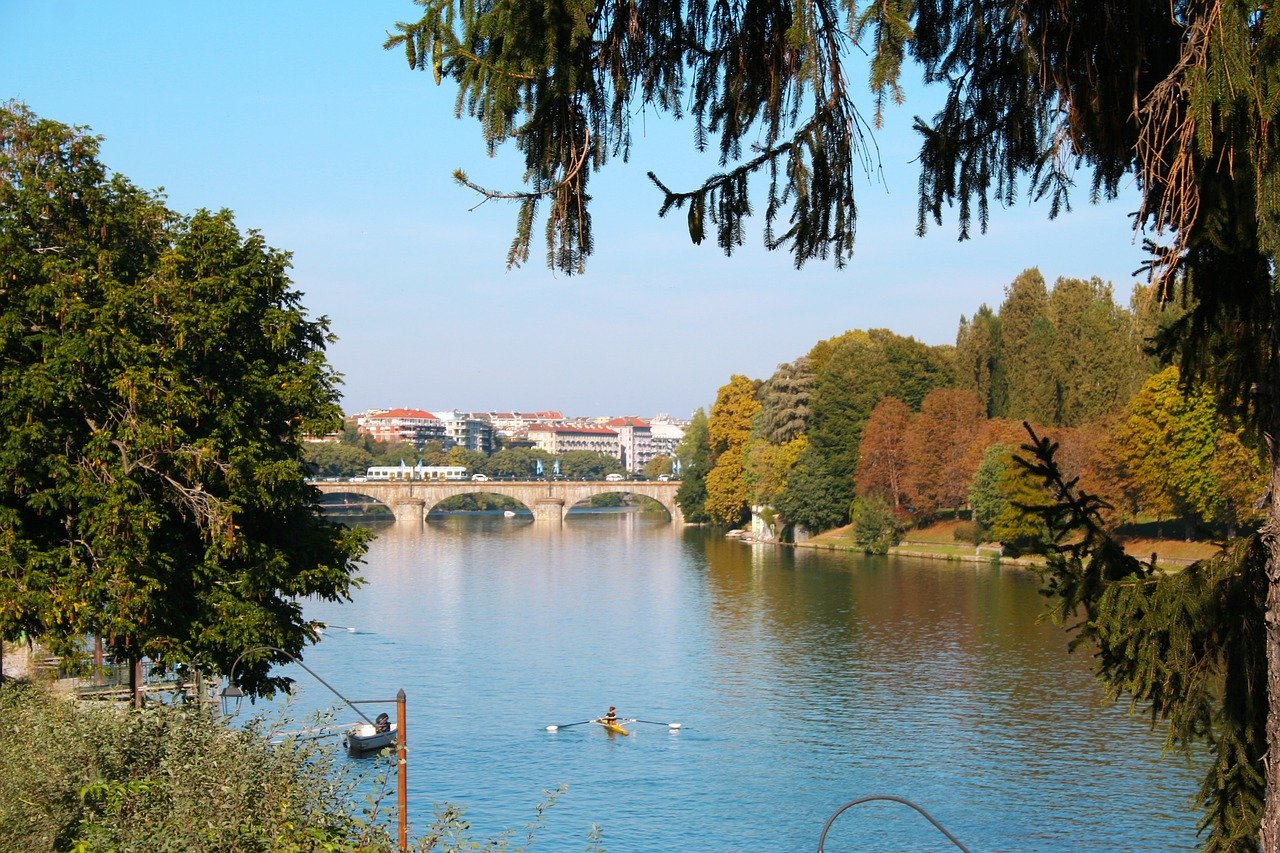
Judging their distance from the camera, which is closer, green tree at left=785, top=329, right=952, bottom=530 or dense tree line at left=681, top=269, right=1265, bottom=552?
dense tree line at left=681, top=269, right=1265, bottom=552

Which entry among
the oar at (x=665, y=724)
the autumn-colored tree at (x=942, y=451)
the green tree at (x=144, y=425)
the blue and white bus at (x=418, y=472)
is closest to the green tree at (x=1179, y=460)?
the autumn-colored tree at (x=942, y=451)

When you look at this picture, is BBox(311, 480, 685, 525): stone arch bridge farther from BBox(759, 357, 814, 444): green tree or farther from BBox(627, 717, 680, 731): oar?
BBox(627, 717, 680, 731): oar

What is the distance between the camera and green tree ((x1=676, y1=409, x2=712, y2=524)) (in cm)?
9175

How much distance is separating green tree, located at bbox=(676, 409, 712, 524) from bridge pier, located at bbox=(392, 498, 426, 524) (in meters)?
20.7

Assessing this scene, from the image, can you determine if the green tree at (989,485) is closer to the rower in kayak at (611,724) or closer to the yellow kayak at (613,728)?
the rower in kayak at (611,724)

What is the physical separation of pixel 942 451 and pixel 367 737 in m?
42.4

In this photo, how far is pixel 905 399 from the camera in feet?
229

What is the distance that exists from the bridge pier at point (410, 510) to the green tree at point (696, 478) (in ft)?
67.9

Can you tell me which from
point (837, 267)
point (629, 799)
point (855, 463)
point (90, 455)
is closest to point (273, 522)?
point (90, 455)

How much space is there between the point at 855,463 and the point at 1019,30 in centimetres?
6227

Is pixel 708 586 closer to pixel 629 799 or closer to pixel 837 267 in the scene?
pixel 629 799

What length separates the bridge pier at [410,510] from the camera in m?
103

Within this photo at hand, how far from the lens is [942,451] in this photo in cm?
6328

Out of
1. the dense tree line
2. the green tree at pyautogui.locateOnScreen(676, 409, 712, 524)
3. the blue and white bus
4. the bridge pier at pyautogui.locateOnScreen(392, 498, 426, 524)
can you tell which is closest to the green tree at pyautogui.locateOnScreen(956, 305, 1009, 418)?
the dense tree line
